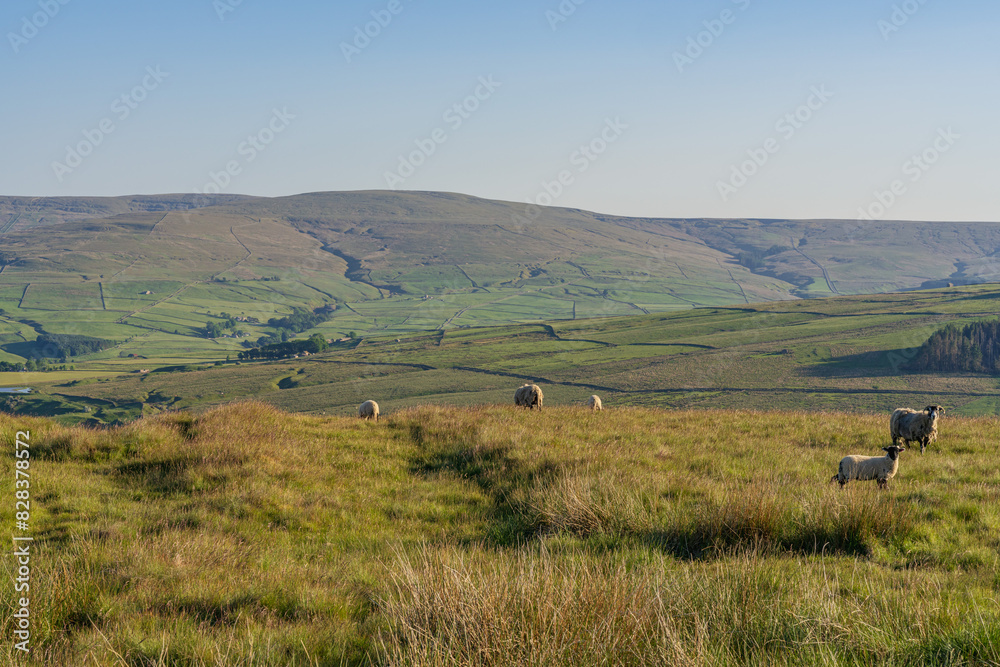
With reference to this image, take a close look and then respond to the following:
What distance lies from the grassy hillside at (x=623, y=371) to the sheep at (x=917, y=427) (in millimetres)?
59631

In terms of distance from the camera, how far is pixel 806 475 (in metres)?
11.5

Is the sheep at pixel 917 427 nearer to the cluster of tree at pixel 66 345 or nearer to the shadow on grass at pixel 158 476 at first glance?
the shadow on grass at pixel 158 476

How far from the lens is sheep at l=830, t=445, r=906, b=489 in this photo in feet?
35.0

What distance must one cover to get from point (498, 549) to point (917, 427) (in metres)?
12.1

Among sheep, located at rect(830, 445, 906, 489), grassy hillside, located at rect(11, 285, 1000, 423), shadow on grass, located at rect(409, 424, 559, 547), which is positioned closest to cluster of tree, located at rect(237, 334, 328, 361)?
grassy hillside, located at rect(11, 285, 1000, 423)

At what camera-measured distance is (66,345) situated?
7200 inches

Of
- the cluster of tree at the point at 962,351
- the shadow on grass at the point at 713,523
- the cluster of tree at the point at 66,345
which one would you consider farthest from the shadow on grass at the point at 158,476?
the cluster of tree at the point at 66,345

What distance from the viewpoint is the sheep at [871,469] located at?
10.7 meters

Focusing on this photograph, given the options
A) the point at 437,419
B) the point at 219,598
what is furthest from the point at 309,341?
the point at 219,598

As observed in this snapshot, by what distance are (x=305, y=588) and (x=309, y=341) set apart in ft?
540

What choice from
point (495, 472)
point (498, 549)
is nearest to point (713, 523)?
point (498, 549)

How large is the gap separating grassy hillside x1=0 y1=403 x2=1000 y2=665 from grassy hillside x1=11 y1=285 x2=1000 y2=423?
59456 mm

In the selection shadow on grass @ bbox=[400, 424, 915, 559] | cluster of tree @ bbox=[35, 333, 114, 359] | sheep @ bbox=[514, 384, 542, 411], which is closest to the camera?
shadow on grass @ bbox=[400, 424, 915, 559]

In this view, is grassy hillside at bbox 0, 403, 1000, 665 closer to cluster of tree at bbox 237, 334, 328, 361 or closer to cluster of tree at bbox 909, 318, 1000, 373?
cluster of tree at bbox 909, 318, 1000, 373
